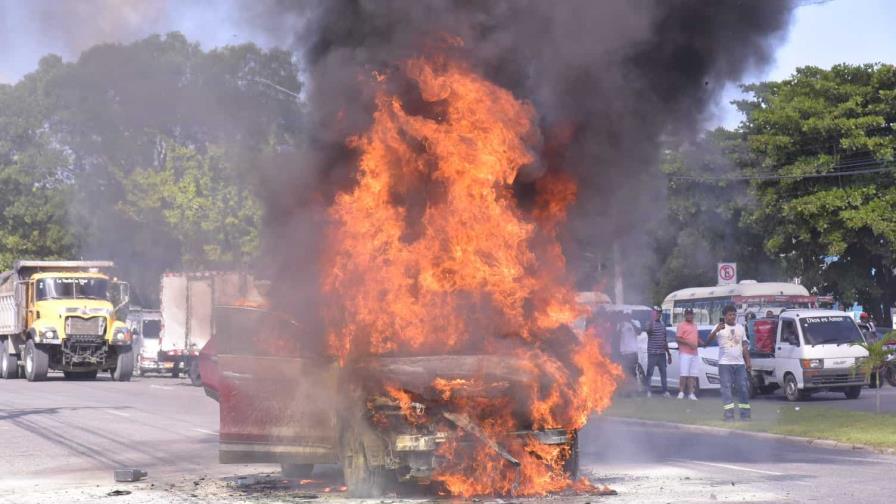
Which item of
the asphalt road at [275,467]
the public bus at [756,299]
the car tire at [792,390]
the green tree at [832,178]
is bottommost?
the asphalt road at [275,467]

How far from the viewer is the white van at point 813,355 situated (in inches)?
966

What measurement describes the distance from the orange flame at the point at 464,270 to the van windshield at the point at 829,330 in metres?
13.9

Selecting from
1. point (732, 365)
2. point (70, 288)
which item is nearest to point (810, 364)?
point (732, 365)

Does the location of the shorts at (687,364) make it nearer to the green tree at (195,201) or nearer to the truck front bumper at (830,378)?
A: the truck front bumper at (830,378)

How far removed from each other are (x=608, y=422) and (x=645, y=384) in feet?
23.5

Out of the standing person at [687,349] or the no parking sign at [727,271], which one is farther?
the no parking sign at [727,271]

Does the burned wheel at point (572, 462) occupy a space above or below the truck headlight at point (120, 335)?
below

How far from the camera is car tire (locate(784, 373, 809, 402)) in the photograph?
2478cm

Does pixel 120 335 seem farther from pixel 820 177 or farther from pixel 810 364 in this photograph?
pixel 820 177

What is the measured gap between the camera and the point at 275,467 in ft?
43.3

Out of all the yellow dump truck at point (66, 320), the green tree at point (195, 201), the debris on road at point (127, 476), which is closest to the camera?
the debris on road at point (127, 476)

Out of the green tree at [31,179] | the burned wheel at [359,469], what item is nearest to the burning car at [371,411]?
the burned wheel at [359,469]

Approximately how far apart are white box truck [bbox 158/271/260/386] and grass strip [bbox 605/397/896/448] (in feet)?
43.8

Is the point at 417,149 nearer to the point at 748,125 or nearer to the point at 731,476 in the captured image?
the point at 731,476
